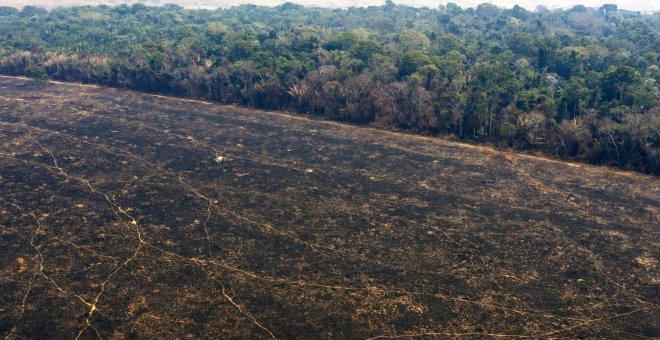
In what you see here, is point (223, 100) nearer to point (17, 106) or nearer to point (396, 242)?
point (17, 106)

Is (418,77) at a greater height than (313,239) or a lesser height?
greater

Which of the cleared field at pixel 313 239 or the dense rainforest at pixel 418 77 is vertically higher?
the dense rainforest at pixel 418 77

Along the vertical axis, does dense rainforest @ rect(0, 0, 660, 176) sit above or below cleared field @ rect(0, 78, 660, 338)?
above

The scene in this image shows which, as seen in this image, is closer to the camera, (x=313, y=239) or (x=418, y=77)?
(x=313, y=239)

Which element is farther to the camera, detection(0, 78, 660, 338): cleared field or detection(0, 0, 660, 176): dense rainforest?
detection(0, 0, 660, 176): dense rainforest

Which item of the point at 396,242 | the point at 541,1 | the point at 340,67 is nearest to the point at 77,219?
the point at 396,242

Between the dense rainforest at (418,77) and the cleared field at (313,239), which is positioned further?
the dense rainforest at (418,77)
